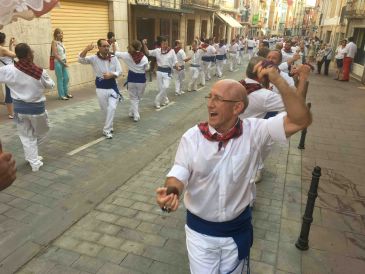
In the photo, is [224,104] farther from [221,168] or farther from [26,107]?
[26,107]

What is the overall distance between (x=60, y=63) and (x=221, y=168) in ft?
31.4

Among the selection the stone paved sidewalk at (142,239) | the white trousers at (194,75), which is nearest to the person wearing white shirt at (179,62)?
the white trousers at (194,75)

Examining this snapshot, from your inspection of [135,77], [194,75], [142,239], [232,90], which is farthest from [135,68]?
[232,90]

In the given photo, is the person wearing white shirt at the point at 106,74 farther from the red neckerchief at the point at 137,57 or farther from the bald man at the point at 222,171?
the bald man at the point at 222,171

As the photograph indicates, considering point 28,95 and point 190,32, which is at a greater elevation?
point 190,32

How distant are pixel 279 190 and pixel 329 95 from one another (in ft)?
33.1

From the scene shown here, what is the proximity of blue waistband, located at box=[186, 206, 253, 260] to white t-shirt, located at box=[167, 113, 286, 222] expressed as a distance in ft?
0.15

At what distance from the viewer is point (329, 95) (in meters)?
14.0

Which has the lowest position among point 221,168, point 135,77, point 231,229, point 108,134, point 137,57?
point 108,134

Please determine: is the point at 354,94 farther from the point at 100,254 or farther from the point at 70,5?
the point at 100,254

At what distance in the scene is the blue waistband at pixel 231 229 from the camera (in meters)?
2.45

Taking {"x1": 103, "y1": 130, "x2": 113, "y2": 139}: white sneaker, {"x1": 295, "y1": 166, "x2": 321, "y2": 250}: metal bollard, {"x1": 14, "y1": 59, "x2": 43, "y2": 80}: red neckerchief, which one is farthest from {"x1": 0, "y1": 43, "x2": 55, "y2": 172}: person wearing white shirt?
{"x1": 295, "y1": 166, "x2": 321, "y2": 250}: metal bollard

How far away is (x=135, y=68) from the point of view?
8445 millimetres

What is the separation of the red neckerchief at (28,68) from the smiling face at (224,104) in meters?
3.99
